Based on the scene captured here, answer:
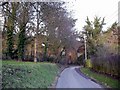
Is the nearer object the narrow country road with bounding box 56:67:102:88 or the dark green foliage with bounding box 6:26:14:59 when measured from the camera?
the narrow country road with bounding box 56:67:102:88

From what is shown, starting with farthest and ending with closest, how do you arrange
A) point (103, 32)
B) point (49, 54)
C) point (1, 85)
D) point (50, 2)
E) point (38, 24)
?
1. point (103, 32)
2. point (49, 54)
3. point (38, 24)
4. point (50, 2)
5. point (1, 85)

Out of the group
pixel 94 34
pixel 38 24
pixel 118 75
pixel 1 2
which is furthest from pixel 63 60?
pixel 1 2

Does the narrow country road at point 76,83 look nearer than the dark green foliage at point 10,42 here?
Yes

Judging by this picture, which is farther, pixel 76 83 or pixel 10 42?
pixel 10 42

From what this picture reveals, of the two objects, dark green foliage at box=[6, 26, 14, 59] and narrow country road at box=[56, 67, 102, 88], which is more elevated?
dark green foliage at box=[6, 26, 14, 59]

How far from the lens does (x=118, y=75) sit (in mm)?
19312

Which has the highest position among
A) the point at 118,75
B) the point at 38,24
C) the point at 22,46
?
the point at 38,24

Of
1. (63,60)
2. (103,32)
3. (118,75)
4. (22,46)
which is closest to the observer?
(118,75)

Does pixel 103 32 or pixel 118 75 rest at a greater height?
pixel 103 32

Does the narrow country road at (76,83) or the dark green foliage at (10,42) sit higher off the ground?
the dark green foliage at (10,42)

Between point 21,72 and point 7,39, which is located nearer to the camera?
point 21,72

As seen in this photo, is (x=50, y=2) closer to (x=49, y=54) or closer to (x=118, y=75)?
(x=118, y=75)

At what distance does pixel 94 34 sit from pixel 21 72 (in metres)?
54.2

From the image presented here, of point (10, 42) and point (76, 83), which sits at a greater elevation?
point (10, 42)
